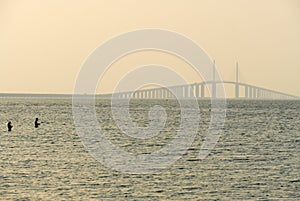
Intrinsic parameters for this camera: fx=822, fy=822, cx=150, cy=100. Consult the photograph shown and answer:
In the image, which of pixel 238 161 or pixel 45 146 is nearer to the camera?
pixel 238 161

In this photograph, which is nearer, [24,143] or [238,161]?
[238,161]

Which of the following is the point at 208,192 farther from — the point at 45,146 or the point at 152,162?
the point at 45,146

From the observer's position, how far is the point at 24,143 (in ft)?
287

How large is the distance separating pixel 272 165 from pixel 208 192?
1656cm

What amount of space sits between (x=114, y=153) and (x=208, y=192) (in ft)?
80.6

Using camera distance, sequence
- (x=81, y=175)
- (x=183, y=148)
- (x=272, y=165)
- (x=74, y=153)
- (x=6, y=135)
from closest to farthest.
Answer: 1. (x=81, y=175)
2. (x=272, y=165)
3. (x=74, y=153)
4. (x=183, y=148)
5. (x=6, y=135)

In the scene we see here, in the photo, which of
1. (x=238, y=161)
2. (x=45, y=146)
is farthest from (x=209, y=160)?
(x=45, y=146)

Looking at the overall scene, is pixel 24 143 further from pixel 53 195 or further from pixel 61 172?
pixel 53 195

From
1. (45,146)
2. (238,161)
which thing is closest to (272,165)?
(238,161)

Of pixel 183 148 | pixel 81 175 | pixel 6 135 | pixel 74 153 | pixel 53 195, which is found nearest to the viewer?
pixel 53 195

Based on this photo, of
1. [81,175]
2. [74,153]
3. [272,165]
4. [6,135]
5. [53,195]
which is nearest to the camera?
[53,195]

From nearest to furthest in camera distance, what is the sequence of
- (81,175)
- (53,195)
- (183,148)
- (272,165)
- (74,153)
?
(53,195) < (81,175) < (272,165) < (74,153) < (183,148)

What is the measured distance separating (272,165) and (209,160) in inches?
225

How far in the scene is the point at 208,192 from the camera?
172 ft
